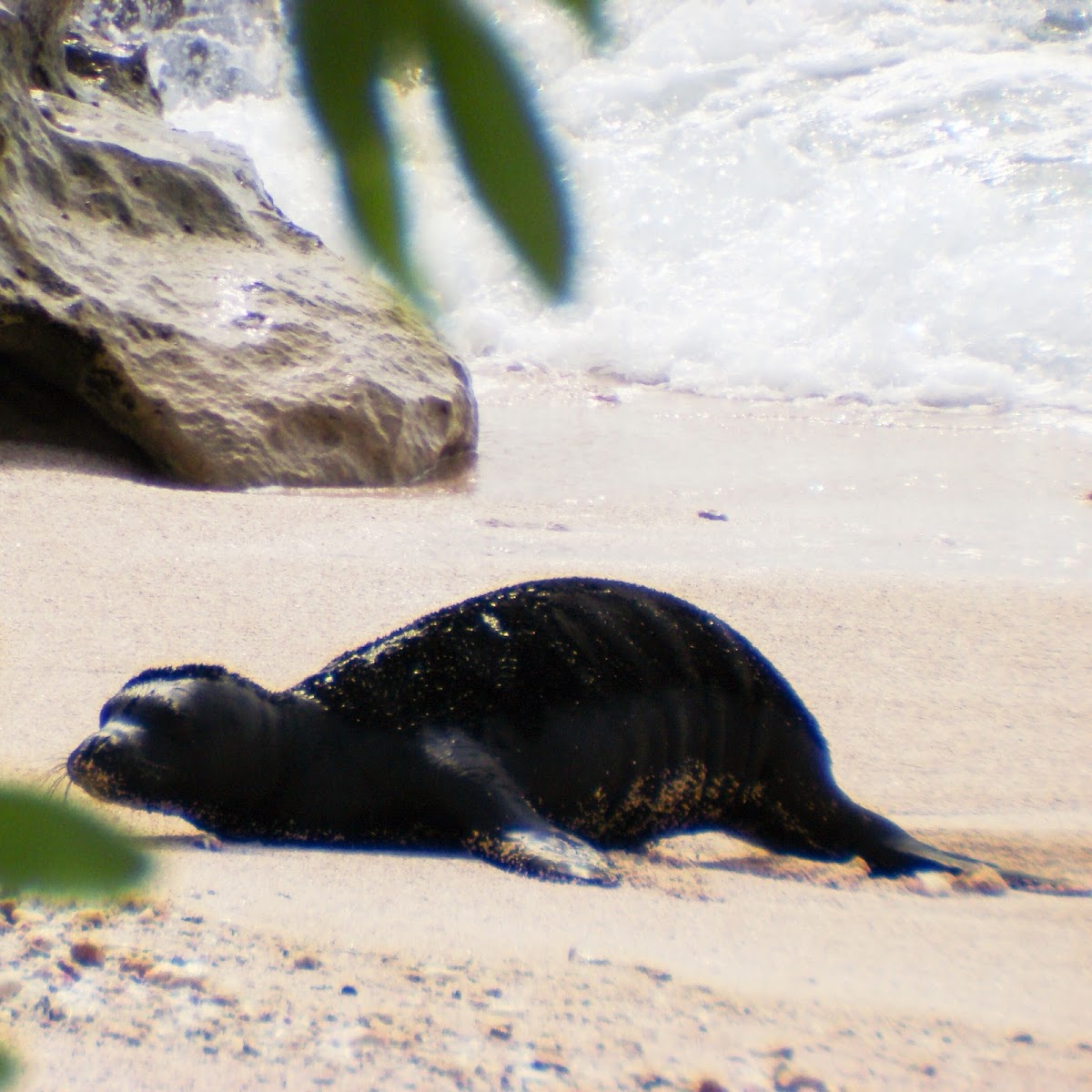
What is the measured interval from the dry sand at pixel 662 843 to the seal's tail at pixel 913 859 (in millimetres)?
85

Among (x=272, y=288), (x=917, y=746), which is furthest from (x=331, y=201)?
(x=272, y=288)

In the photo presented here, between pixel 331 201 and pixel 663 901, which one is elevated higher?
pixel 331 201

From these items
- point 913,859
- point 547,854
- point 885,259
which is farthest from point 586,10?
point 885,259

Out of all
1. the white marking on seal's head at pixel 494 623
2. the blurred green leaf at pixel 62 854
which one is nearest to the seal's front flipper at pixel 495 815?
the white marking on seal's head at pixel 494 623

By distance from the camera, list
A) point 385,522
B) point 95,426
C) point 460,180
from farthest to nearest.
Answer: point 95,426
point 385,522
point 460,180

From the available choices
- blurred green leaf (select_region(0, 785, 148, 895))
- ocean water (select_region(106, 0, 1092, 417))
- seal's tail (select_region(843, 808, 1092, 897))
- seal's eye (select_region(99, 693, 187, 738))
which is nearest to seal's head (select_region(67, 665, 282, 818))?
seal's eye (select_region(99, 693, 187, 738))

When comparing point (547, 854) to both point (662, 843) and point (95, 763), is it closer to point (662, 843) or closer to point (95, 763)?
point (662, 843)

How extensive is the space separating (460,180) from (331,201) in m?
0.06

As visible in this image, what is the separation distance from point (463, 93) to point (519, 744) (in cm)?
188

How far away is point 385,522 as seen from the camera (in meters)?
4.44

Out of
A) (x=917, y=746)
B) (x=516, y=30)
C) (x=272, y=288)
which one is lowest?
(x=917, y=746)

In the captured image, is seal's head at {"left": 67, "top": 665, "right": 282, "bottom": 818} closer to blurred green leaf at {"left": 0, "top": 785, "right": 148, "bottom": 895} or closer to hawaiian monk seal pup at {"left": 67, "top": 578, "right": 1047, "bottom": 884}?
hawaiian monk seal pup at {"left": 67, "top": 578, "right": 1047, "bottom": 884}

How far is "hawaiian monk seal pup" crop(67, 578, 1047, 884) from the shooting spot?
2211 millimetres

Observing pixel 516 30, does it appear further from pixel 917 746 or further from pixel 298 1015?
pixel 917 746
